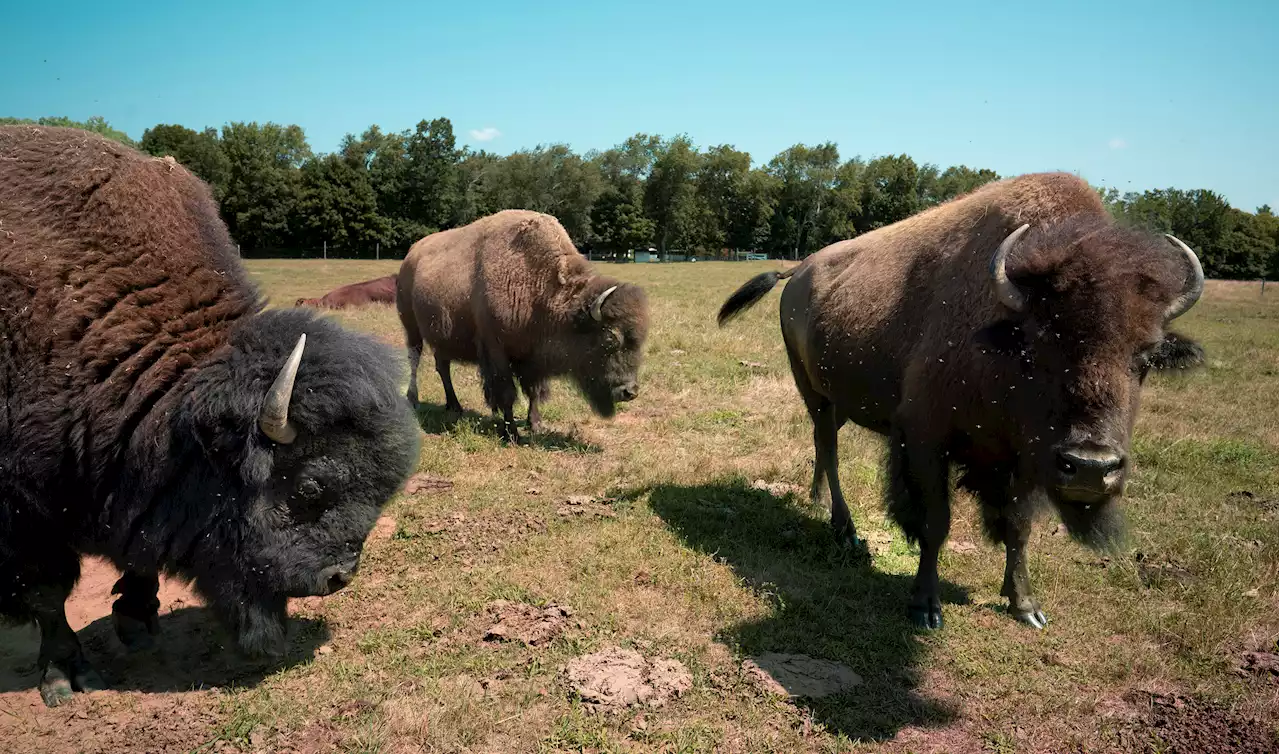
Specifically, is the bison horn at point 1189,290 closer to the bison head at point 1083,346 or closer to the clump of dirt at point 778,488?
the bison head at point 1083,346

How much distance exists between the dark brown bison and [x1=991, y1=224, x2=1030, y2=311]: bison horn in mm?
18439

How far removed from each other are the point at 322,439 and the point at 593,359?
503 cm

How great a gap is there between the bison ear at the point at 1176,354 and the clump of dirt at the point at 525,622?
3418 mm

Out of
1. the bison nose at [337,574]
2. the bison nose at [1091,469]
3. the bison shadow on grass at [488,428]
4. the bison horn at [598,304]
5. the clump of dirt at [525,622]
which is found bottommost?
the clump of dirt at [525,622]

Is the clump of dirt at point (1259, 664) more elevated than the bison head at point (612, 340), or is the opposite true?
the bison head at point (612, 340)

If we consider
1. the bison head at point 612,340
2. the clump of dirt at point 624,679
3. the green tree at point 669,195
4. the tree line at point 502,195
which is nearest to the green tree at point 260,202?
the tree line at point 502,195

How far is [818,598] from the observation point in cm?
465

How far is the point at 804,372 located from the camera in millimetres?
6320

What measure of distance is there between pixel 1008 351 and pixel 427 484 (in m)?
5.07

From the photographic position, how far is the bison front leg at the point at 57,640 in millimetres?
3672

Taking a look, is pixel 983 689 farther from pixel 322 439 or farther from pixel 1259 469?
pixel 1259 469

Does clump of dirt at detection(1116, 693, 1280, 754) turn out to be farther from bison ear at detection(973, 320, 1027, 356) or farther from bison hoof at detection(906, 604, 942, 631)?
bison ear at detection(973, 320, 1027, 356)

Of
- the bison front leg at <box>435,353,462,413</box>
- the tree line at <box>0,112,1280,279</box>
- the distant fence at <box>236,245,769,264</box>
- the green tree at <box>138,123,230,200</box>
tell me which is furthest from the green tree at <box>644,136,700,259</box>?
the bison front leg at <box>435,353,462,413</box>

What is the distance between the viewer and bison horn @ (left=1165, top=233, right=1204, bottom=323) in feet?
11.3
